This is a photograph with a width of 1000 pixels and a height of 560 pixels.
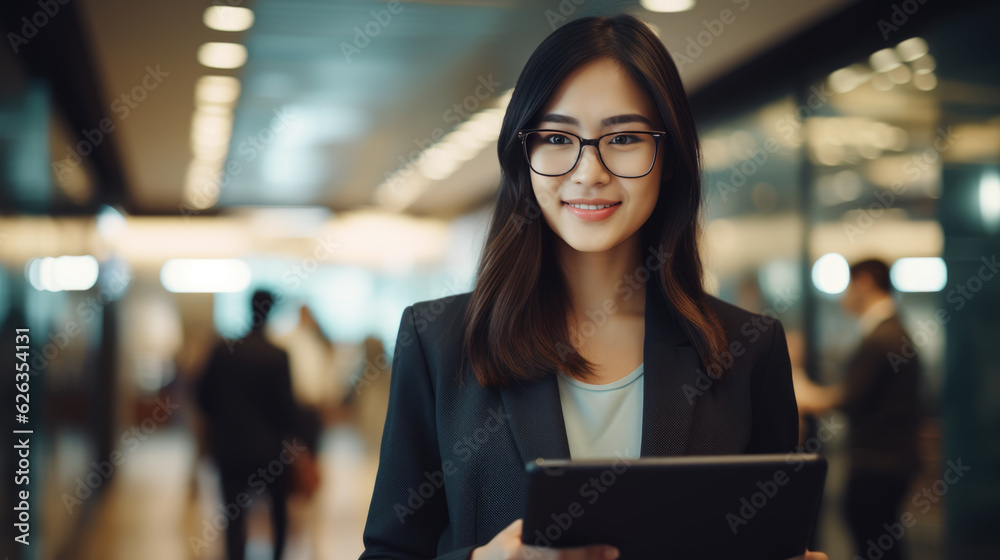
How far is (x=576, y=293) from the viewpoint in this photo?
4.84ft

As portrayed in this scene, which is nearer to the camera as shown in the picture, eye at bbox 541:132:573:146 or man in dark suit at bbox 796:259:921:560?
eye at bbox 541:132:573:146

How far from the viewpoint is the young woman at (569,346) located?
127 centimetres

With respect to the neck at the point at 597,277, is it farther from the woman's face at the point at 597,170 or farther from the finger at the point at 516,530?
the finger at the point at 516,530

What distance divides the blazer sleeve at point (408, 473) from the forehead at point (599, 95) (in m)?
0.51

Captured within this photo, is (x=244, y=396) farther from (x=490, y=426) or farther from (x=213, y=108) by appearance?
(x=490, y=426)

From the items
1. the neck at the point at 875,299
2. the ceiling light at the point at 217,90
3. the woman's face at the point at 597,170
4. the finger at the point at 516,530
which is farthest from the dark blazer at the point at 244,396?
the finger at the point at 516,530

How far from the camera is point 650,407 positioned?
1269 millimetres

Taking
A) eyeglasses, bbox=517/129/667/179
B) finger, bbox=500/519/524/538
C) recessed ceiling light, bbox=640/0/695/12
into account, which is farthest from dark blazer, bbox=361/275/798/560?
recessed ceiling light, bbox=640/0/695/12

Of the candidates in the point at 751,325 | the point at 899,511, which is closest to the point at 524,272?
the point at 751,325

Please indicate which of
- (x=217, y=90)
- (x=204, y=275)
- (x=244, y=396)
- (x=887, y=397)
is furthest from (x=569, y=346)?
(x=204, y=275)

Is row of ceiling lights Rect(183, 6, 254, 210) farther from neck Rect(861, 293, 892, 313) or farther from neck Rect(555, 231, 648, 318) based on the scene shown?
neck Rect(861, 293, 892, 313)

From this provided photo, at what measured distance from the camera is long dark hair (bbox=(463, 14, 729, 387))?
1.31 meters

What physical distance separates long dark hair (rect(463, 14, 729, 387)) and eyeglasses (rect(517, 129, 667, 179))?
0.18 ft

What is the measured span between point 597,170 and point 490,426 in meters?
0.49
